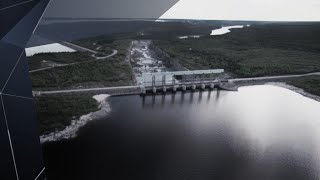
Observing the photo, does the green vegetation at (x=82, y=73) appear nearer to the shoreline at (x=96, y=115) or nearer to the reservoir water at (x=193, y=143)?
the shoreline at (x=96, y=115)

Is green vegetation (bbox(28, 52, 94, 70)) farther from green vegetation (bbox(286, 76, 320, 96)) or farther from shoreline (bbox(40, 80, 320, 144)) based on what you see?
green vegetation (bbox(286, 76, 320, 96))

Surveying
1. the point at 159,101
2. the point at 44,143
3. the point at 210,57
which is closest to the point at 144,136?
the point at 44,143

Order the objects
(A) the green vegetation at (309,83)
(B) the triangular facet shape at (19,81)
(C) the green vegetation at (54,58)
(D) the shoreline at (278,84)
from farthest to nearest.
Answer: (C) the green vegetation at (54,58)
(D) the shoreline at (278,84)
(A) the green vegetation at (309,83)
(B) the triangular facet shape at (19,81)

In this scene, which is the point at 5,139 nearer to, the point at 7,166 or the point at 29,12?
the point at 7,166

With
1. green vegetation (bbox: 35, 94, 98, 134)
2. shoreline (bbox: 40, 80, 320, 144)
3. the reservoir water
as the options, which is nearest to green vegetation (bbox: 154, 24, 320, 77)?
shoreline (bbox: 40, 80, 320, 144)
